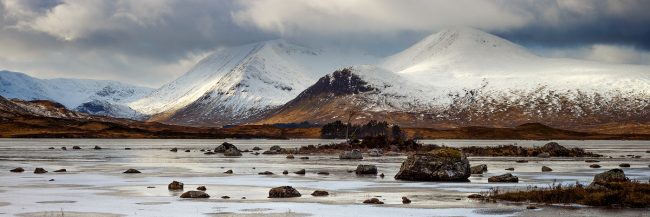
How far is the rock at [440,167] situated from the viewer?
55.0 meters

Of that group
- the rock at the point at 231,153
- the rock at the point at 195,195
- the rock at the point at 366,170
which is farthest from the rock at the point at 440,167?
the rock at the point at 231,153

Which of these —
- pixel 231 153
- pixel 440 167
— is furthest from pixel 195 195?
pixel 231 153

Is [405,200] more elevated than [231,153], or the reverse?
[231,153]

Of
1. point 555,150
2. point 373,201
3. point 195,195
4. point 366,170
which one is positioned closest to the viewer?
point 373,201

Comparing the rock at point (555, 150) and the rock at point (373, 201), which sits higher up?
the rock at point (555, 150)

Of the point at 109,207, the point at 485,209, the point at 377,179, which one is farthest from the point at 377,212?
the point at 377,179

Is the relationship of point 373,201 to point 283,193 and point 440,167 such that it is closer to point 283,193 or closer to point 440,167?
point 283,193

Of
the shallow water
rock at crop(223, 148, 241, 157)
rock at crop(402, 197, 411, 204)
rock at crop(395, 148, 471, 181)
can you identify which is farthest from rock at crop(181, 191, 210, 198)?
rock at crop(223, 148, 241, 157)

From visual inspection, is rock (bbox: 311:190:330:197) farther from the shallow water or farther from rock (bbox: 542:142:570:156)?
rock (bbox: 542:142:570:156)

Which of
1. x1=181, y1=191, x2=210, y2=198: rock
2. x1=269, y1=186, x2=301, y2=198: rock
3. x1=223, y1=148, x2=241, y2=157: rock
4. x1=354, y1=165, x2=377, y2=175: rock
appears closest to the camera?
x1=181, y1=191, x2=210, y2=198: rock

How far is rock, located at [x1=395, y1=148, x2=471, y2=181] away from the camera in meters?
55.0

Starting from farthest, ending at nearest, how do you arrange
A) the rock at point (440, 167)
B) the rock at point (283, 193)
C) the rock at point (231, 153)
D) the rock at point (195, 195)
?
the rock at point (231, 153) < the rock at point (440, 167) < the rock at point (283, 193) < the rock at point (195, 195)

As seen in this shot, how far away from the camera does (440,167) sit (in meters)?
55.2

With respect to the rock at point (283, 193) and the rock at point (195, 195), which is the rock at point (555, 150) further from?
the rock at point (195, 195)
